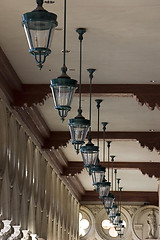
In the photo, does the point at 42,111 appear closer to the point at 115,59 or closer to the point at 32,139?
the point at 32,139

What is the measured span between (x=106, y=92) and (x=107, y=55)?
2.36 meters

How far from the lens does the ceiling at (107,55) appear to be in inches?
432

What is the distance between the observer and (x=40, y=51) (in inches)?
285

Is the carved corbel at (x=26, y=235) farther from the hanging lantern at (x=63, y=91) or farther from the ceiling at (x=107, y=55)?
the hanging lantern at (x=63, y=91)

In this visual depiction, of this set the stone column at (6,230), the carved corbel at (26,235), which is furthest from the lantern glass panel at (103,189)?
the stone column at (6,230)

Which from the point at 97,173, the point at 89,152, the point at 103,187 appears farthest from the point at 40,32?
the point at 103,187

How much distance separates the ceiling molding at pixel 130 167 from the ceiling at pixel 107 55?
15.8 ft

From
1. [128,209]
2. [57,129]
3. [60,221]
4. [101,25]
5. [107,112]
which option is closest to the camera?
[101,25]

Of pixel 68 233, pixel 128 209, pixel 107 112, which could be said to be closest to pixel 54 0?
pixel 107 112

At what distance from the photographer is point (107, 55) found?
13336mm

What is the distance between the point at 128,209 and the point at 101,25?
24.0 meters

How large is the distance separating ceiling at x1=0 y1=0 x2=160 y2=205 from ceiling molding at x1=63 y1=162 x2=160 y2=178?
480 cm

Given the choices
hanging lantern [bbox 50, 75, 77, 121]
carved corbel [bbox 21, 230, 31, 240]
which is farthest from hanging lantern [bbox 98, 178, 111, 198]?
hanging lantern [bbox 50, 75, 77, 121]

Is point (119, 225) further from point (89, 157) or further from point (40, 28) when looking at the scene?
point (40, 28)
